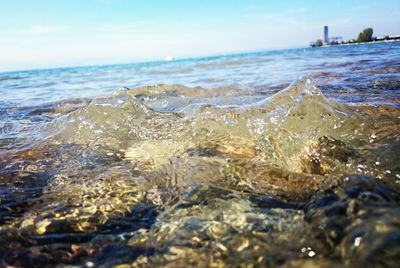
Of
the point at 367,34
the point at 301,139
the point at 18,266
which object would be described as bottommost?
the point at 18,266

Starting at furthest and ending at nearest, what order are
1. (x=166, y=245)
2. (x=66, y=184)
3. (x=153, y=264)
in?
(x=66, y=184), (x=166, y=245), (x=153, y=264)

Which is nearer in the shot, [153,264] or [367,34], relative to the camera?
[153,264]

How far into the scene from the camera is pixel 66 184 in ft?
8.46

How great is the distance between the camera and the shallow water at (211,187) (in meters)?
1.50

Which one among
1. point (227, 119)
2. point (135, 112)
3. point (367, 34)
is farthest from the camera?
point (367, 34)

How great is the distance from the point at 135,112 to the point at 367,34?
7269cm

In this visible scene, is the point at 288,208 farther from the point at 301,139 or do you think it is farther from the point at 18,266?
the point at 18,266

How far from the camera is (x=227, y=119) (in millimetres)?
3711

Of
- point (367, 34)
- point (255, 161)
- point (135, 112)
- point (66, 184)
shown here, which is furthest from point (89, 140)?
point (367, 34)

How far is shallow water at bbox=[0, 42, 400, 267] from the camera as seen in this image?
1495mm

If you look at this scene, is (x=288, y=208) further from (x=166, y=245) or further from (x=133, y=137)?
(x=133, y=137)

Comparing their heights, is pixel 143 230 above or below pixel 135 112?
below

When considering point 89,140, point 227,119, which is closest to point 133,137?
point 89,140

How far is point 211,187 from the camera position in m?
2.20
